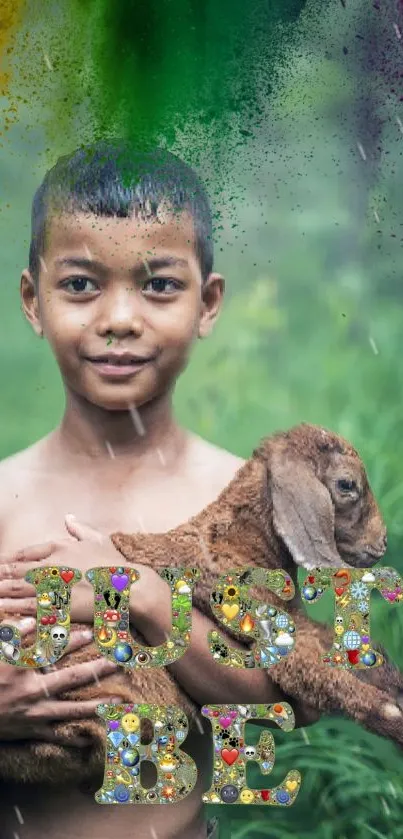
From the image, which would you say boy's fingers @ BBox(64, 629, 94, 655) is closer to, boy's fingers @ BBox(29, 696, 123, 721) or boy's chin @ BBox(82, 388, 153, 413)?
boy's fingers @ BBox(29, 696, 123, 721)

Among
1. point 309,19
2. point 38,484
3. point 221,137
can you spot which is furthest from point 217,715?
point 309,19

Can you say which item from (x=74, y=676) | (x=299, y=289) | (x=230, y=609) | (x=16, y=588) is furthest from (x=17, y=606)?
(x=299, y=289)

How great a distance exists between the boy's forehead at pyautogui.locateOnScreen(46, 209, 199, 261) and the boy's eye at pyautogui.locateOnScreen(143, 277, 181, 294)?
0.13ft

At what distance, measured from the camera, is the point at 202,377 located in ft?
6.03

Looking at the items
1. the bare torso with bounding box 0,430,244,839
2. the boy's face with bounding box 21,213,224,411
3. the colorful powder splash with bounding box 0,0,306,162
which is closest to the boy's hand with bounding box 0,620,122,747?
the bare torso with bounding box 0,430,244,839

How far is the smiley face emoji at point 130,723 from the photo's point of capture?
1556 millimetres

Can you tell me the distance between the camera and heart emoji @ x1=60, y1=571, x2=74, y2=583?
5.21 feet

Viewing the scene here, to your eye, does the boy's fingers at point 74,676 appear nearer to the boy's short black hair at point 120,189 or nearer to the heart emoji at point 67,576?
the heart emoji at point 67,576

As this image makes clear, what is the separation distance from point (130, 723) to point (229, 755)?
0.60ft

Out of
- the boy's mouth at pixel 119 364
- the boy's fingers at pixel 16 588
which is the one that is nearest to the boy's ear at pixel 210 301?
the boy's mouth at pixel 119 364

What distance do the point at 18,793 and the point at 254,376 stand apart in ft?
2.35

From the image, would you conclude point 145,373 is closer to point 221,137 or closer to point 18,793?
point 221,137

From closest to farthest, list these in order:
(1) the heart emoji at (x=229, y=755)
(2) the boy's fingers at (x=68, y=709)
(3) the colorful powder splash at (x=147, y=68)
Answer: (2) the boy's fingers at (x=68, y=709), (1) the heart emoji at (x=229, y=755), (3) the colorful powder splash at (x=147, y=68)

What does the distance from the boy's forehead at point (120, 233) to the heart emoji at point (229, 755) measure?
692mm
